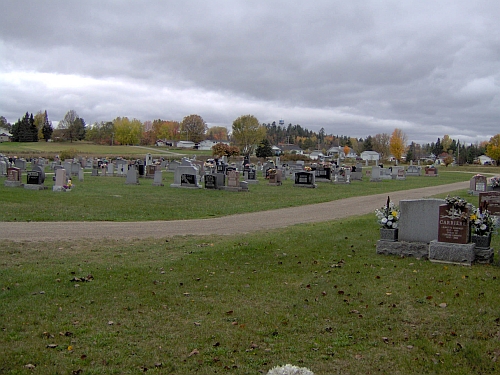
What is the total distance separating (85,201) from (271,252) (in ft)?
43.0

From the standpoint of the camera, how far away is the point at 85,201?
2170 cm

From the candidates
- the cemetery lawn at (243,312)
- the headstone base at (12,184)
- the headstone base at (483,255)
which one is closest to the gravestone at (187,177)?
the headstone base at (12,184)

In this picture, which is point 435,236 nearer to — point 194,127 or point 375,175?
point 375,175

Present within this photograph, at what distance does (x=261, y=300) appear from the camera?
7.61 metres

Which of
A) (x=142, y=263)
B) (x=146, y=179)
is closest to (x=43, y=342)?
(x=142, y=263)

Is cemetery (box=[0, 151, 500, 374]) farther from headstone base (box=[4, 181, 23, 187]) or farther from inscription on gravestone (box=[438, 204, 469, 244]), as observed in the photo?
headstone base (box=[4, 181, 23, 187])

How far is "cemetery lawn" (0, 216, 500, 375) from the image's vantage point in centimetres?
541

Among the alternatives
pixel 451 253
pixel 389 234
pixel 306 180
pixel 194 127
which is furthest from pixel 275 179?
pixel 194 127

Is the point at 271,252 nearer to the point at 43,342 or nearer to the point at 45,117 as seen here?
the point at 43,342

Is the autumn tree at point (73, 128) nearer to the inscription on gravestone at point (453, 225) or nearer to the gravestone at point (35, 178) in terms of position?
the gravestone at point (35, 178)

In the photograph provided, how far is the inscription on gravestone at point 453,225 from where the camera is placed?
32.6ft

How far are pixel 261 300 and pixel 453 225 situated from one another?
15.6 ft

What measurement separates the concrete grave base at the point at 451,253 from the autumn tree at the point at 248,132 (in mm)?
98411

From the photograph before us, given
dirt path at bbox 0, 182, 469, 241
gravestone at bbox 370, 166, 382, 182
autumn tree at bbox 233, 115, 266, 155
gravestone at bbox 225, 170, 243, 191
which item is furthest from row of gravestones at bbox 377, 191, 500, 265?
autumn tree at bbox 233, 115, 266, 155
